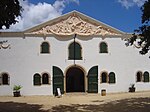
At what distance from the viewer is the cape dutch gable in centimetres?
3306

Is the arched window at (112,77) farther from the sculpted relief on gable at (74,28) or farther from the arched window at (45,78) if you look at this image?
the arched window at (45,78)

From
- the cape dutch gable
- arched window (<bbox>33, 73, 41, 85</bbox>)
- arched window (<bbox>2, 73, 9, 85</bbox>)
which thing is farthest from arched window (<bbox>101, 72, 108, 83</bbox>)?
arched window (<bbox>2, 73, 9, 85</bbox>)

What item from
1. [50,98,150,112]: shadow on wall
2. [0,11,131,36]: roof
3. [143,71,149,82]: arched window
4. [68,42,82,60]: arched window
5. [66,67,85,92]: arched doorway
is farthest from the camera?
[66,67,85,92]: arched doorway

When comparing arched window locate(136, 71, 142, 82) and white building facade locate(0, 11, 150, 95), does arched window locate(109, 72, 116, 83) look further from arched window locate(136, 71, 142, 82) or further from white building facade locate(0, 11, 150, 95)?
arched window locate(136, 71, 142, 82)

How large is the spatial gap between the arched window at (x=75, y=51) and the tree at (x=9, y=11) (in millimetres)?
14450

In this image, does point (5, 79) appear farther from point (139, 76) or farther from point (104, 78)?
point (139, 76)

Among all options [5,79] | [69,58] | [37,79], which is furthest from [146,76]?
[5,79]

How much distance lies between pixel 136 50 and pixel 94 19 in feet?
16.8

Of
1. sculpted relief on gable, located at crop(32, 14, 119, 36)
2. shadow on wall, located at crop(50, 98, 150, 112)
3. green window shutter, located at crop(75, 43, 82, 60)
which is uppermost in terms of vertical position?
sculpted relief on gable, located at crop(32, 14, 119, 36)

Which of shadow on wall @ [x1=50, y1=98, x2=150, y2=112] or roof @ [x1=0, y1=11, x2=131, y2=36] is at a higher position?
roof @ [x1=0, y1=11, x2=131, y2=36]

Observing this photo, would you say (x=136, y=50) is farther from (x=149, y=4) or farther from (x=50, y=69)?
(x=149, y=4)

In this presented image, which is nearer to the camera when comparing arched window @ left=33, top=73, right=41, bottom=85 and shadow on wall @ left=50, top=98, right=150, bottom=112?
shadow on wall @ left=50, top=98, right=150, bottom=112

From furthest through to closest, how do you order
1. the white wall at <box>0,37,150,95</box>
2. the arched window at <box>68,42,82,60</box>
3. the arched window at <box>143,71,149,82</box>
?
the arched window at <box>143,71,149,82</box>, the arched window at <box>68,42,82,60</box>, the white wall at <box>0,37,150,95</box>

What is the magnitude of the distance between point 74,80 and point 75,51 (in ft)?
14.6
